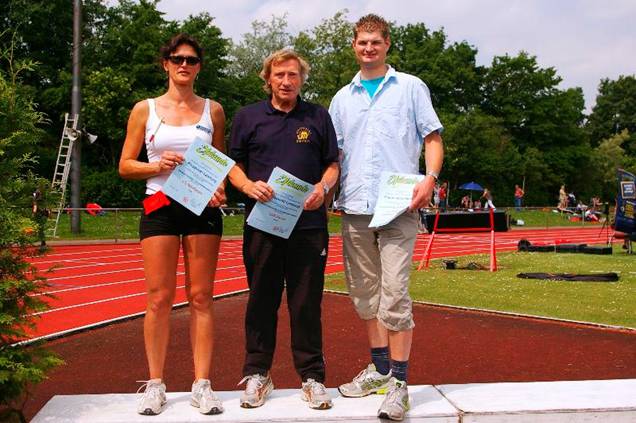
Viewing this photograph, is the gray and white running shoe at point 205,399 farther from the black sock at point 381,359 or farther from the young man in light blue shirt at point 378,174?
the black sock at point 381,359

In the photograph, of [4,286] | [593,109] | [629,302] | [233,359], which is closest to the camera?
[4,286]

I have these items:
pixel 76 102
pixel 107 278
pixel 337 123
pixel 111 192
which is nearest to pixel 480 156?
pixel 111 192

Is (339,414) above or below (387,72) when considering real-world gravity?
below

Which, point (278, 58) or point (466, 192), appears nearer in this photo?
point (278, 58)

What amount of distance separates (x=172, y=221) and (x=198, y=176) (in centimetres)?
30

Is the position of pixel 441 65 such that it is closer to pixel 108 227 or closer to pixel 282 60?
pixel 108 227

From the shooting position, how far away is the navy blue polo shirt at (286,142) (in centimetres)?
375

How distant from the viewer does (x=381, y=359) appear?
4125 millimetres

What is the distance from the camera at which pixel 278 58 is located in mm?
3773

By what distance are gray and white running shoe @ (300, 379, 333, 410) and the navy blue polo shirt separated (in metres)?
0.90

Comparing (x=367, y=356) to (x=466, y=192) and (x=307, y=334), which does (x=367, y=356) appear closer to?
(x=307, y=334)

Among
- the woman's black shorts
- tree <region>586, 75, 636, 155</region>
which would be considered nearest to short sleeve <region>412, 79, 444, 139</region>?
the woman's black shorts

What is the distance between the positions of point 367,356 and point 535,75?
59982 millimetres

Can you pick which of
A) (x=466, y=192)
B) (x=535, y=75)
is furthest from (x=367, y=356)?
(x=535, y=75)
